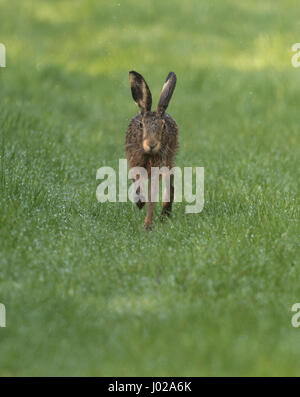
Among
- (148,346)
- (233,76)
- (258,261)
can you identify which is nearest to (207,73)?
(233,76)

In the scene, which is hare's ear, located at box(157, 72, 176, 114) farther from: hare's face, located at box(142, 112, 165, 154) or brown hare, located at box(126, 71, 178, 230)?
hare's face, located at box(142, 112, 165, 154)

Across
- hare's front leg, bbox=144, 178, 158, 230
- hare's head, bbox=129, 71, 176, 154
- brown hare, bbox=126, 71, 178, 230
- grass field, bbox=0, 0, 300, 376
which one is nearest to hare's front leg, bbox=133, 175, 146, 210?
brown hare, bbox=126, 71, 178, 230

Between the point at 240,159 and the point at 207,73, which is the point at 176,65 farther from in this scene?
the point at 240,159

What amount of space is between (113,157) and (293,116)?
4497 mm

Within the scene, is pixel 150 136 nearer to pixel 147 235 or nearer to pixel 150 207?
pixel 150 207

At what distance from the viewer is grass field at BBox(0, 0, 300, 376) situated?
15.7ft

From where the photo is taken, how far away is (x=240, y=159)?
10828 mm

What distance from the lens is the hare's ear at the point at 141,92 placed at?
7359 millimetres

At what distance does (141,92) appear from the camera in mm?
7402

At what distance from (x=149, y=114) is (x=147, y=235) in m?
1.23

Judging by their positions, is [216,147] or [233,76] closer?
[216,147]

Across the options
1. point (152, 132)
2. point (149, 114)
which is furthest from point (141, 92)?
point (152, 132)

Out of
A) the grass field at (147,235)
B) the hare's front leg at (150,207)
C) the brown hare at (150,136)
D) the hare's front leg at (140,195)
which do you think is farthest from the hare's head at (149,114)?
the grass field at (147,235)
